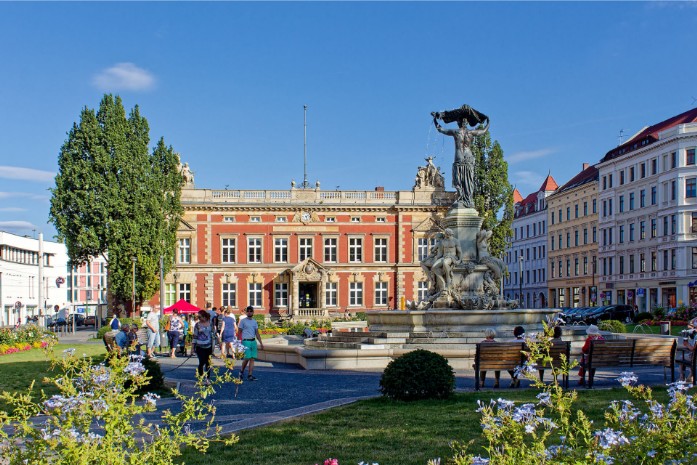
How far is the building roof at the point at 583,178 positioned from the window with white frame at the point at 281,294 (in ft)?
112

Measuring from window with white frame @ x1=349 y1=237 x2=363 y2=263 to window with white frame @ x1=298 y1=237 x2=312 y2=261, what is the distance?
337 centimetres

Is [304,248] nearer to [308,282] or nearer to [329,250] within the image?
[329,250]

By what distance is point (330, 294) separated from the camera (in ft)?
205

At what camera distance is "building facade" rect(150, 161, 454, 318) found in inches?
2424

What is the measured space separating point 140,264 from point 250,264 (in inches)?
514

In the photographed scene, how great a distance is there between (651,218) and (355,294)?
25.1 m

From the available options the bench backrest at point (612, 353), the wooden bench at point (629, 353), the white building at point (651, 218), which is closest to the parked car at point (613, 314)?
the white building at point (651, 218)

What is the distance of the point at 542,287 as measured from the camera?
90.3m

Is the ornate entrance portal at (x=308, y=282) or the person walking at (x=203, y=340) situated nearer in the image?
the person walking at (x=203, y=340)

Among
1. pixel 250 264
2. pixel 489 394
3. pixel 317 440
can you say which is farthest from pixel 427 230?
pixel 317 440

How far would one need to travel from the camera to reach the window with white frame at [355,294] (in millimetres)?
62753

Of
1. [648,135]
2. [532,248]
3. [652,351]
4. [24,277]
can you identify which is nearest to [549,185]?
[532,248]

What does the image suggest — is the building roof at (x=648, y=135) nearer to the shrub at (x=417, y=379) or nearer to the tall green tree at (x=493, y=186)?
the tall green tree at (x=493, y=186)

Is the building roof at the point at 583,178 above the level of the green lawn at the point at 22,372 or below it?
above
